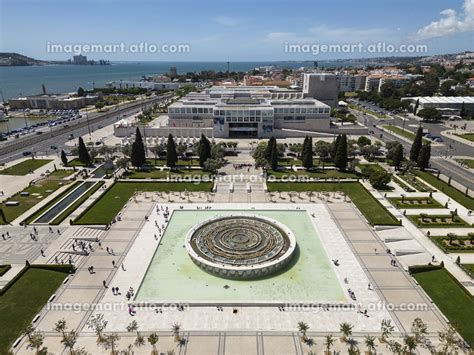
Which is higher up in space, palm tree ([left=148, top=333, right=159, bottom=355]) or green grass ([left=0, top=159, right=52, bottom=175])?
green grass ([left=0, top=159, right=52, bottom=175])

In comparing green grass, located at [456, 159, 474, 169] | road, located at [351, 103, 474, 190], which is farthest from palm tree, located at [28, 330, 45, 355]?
green grass, located at [456, 159, 474, 169]

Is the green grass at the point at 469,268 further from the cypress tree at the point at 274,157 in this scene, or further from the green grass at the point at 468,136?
the green grass at the point at 468,136

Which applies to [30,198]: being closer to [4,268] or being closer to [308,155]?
[4,268]

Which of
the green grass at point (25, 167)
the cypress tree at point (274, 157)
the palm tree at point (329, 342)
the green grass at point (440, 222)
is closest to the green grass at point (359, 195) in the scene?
the green grass at point (440, 222)

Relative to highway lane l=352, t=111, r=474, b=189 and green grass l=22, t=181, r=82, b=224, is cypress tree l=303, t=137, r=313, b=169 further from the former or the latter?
green grass l=22, t=181, r=82, b=224

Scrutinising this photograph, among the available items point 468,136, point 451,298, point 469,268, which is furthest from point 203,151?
point 468,136
